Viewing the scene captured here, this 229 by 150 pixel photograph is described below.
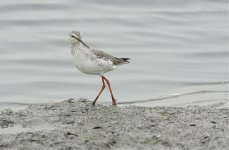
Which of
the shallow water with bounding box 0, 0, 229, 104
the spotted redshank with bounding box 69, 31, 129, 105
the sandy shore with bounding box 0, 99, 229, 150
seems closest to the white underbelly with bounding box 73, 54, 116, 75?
the spotted redshank with bounding box 69, 31, 129, 105

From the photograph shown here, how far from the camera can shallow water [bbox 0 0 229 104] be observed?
1255 cm

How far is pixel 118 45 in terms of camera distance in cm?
1556

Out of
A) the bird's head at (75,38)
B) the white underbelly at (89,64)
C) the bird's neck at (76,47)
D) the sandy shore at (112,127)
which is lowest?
the sandy shore at (112,127)

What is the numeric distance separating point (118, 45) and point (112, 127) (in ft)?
26.8

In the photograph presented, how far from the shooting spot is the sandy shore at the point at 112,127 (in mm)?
6953

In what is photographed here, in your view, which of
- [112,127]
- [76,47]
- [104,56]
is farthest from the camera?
[104,56]

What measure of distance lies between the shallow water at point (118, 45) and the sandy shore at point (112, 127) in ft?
9.21

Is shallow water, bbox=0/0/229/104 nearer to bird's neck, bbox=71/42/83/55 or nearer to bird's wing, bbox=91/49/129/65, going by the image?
bird's wing, bbox=91/49/129/65

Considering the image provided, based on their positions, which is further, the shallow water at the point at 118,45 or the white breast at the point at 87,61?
the shallow water at the point at 118,45

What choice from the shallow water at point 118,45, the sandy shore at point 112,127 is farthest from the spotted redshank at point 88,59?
the shallow water at point 118,45

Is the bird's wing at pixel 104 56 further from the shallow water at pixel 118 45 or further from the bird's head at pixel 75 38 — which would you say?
the shallow water at pixel 118 45

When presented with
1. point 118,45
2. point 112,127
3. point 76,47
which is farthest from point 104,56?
point 118,45

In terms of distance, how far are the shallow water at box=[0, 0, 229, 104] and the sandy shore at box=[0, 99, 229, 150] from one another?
2809mm

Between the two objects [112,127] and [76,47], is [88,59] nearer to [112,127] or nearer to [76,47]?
[76,47]
